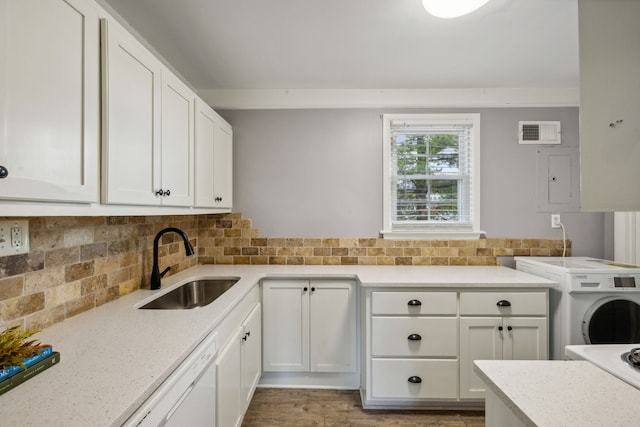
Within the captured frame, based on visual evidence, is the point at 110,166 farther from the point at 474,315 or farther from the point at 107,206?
the point at 474,315

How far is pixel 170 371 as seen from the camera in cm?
92

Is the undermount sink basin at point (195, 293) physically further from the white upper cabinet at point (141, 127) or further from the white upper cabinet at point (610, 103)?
the white upper cabinet at point (610, 103)

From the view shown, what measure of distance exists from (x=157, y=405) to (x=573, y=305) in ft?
8.23

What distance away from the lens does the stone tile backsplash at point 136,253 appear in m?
1.16

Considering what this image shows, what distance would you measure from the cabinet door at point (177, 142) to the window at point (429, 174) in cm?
164

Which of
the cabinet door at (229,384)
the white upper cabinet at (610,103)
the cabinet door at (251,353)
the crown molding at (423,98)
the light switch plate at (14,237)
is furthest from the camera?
the crown molding at (423,98)

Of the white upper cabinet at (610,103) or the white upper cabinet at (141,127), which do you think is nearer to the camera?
the white upper cabinet at (610,103)

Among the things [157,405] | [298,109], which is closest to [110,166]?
[157,405]

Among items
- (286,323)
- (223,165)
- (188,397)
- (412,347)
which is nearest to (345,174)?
(223,165)

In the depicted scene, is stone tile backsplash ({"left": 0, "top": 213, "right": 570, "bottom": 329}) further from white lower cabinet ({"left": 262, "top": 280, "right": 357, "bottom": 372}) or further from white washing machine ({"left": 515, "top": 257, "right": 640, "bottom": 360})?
white washing machine ({"left": 515, "top": 257, "right": 640, "bottom": 360})

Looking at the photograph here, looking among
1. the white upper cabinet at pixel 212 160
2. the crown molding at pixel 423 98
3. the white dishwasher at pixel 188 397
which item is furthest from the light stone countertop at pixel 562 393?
the crown molding at pixel 423 98

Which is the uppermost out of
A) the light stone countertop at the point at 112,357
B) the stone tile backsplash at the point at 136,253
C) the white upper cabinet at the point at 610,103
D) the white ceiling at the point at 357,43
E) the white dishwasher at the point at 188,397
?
the white ceiling at the point at 357,43

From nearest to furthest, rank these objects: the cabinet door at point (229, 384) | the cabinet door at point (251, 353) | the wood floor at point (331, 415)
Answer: the cabinet door at point (229, 384) < the cabinet door at point (251, 353) < the wood floor at point (331, 415)

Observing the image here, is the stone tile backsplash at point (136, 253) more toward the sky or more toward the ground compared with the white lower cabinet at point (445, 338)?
more toward the sky
